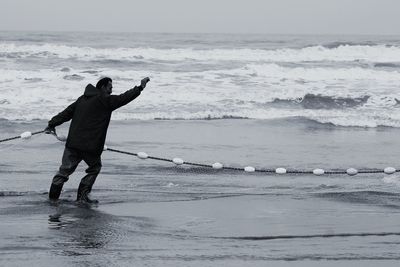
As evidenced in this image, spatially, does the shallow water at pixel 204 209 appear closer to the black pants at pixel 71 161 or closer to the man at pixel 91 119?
the black pants at pixel 71 161

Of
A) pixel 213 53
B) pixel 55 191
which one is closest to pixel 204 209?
pixel 55 191

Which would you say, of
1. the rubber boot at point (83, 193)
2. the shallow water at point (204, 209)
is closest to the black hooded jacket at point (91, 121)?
the rubber boot at point (83, 193)

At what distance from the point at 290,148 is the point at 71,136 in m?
6.69

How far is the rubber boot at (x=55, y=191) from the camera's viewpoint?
896cm

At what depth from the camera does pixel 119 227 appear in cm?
759

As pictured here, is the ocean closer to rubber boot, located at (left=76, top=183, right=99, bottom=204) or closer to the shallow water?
the shallow water

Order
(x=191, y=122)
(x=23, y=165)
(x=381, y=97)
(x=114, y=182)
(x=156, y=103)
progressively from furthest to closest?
(x=381, y=97), (x=156, y=103), (x=191, y=122), (x=23, y=165), (x=114, y=182)

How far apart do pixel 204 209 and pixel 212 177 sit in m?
2.73

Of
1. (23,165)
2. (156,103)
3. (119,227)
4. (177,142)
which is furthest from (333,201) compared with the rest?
(156,103)

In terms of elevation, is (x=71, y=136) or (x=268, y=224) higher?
(x=71, y=136)

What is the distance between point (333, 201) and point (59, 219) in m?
3.23

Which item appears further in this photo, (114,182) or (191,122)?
(191,122)

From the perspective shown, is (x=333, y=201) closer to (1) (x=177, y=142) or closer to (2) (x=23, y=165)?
(2) (x=23, y=165)

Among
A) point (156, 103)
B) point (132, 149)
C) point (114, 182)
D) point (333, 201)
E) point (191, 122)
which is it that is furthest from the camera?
point (156, 103)
